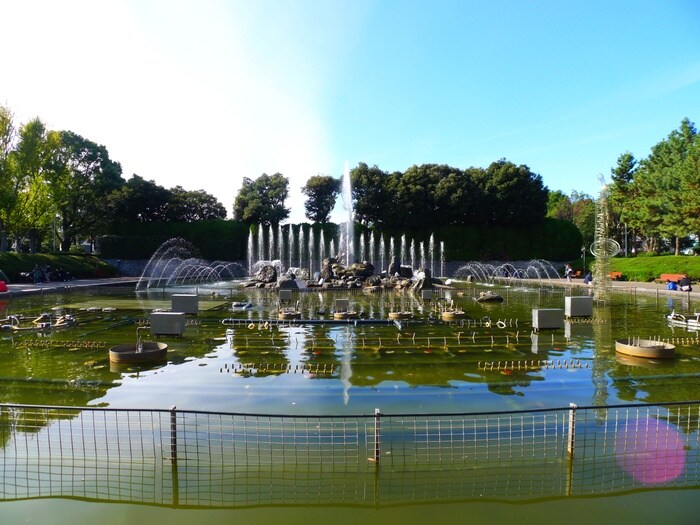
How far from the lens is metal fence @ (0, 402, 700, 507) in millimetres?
5484

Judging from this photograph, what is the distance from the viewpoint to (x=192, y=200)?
6009cm

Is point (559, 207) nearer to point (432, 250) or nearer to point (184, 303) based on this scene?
point (432, 250)

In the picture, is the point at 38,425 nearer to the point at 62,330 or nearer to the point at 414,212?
the point at 62,330

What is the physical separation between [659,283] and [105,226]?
54.6 m

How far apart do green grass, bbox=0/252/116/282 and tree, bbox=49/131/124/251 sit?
1067 cm

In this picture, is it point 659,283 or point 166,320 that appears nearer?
point 166,320

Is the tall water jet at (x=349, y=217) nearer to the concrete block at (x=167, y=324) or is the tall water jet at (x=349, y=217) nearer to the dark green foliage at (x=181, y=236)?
the dark green foliage at (x=181, y=236)

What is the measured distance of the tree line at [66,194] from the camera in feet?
133

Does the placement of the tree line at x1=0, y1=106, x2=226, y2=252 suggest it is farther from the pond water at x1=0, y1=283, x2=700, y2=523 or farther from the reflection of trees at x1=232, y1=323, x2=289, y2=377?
the reflection of trees at x1=232, y1=323, x2=289, y2=377

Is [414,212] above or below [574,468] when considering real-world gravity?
→ above

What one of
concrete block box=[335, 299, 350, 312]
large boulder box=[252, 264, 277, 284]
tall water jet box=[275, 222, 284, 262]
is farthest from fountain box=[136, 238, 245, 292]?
concrete block box=[335, 299, 350, 312]

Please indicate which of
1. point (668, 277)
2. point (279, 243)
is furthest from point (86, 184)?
point (668, 277)

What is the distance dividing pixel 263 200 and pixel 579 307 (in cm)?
4562

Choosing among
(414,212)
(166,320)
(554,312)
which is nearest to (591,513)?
(554,312)
